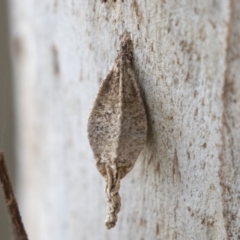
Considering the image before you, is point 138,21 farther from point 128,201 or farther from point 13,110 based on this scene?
point 13,110

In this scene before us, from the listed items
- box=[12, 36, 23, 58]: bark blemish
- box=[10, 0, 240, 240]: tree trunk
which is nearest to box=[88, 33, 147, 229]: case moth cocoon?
box=[10, 0, 240, 240]: tree trunk

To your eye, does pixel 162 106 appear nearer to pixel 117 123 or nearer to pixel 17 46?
pixel 117 123

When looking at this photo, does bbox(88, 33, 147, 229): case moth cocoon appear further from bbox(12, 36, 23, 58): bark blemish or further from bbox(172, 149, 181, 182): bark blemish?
bbox(12, 36, 23, 58): bark blemish

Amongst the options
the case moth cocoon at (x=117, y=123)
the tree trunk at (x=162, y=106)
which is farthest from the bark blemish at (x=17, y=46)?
the case moth cocoon at (x=117, y=123)

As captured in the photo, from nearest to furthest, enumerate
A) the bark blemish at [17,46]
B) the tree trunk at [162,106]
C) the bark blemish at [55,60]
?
the tree trunk at [162,106], the bark blemish at [55,60], the bark blemish at [17,46]

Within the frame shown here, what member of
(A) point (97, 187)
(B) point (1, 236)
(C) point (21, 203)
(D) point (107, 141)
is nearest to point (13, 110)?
(C) point (21, 203)

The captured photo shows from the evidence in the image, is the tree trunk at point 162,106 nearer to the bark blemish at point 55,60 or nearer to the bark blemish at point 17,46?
the bark blemish at point 55,60

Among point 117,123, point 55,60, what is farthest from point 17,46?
point 117,123

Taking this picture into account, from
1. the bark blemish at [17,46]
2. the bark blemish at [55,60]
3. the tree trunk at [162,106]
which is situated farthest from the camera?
the bark blemish at [17,46]
